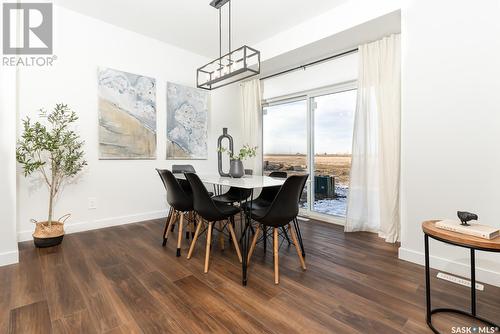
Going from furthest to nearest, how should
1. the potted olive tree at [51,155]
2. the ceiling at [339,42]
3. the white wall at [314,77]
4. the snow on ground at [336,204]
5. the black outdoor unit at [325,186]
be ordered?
the black outdoor unit at [325,186], the snow on ground at [336,204], the white wall at [314,77], the ceiling at [339,42], the potted olive tree at [51,155]

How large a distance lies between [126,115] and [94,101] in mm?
430

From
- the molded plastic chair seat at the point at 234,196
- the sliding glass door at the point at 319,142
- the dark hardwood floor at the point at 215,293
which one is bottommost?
the dark hardwood floor at the point at 215,293

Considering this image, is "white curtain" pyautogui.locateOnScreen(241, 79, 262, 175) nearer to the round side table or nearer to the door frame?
the door frame

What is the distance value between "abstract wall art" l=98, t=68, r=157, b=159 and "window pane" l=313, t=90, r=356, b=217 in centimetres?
276

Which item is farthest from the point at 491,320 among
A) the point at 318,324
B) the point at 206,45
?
the point at 206,45

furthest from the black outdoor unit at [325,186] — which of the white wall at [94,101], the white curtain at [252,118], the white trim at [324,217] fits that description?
the white wall at [94,101]

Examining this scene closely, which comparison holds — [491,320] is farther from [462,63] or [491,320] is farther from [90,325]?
[90,325]

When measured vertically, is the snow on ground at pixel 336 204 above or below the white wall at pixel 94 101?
below

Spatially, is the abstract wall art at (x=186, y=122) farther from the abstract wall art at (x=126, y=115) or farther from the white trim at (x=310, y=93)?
the white trim at (x=310, y=93)

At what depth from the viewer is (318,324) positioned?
1494mm

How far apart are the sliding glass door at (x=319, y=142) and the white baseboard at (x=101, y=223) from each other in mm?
2466

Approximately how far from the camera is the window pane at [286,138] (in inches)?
171

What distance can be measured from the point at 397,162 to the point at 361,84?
45.4 inches

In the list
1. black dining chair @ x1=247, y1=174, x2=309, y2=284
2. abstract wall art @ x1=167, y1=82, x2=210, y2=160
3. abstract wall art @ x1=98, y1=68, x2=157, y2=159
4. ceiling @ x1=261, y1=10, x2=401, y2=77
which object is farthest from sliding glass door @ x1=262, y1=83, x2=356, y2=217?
abstract wall art @ x1=98, y1=68, x2=157, y2=159
